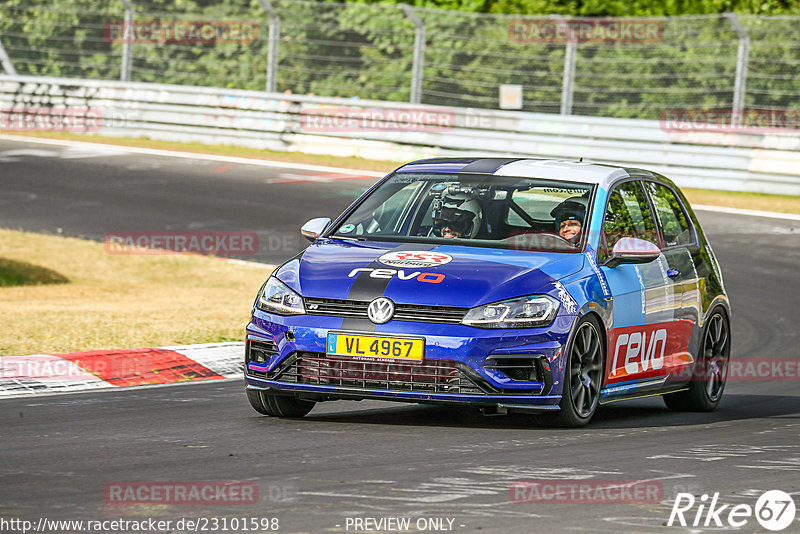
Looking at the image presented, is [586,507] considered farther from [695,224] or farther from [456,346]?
[695,224]

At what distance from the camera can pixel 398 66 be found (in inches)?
985

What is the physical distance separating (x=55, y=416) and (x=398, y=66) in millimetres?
17639

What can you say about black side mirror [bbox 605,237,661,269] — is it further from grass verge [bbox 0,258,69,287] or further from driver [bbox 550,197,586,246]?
grass verge [bbox 0,258,69,287]

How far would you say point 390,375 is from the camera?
7.46m

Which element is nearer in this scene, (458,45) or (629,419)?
(629,419)

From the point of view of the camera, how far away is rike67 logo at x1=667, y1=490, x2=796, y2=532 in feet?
18.3

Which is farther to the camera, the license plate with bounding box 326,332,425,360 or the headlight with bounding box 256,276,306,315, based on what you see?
the headlight with bounding box 256,276,306,315

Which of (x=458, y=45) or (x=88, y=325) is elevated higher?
(x=458, y=45)

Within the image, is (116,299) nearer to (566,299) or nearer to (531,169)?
(531,169)

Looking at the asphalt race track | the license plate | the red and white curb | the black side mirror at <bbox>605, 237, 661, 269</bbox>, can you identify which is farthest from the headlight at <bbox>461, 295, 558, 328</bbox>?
the red and white curb

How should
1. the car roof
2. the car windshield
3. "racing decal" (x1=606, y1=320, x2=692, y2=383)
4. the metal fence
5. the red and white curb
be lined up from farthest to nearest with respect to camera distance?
the metal fence < the red and white curb < the car roof < the car windshield < "racing decal" (x1=606, y1=320, x2=692, y2=383)

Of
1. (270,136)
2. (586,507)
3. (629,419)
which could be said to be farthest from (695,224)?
(270,136)

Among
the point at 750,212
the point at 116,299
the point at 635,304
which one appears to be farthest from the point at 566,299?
the point at 750,212

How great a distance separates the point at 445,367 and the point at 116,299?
7450mm
